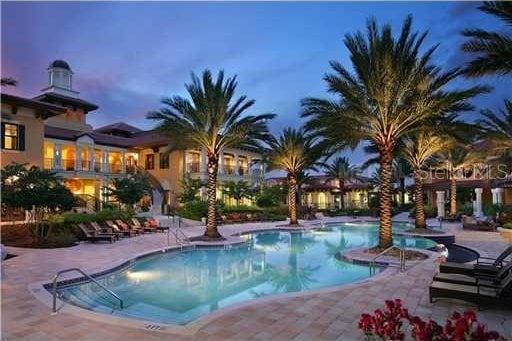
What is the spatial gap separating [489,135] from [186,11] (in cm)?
2004

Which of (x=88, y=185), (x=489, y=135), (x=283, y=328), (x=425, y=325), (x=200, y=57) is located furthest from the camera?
(x=88, y=185)

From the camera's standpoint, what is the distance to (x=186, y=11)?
12672mm

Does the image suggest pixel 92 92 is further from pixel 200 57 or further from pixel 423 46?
pixel 423 46

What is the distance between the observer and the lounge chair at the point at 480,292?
21.4 feet

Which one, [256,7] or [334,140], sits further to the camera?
[334,140]

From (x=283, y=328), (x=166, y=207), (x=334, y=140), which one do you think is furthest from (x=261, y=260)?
(x=166, y=207)

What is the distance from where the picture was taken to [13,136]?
24906 millimetres

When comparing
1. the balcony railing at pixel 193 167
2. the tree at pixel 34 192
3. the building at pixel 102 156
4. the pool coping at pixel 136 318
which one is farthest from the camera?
the balcony railing at pixel 193 167

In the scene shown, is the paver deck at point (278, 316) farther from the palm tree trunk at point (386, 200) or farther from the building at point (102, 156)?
the building at point (102, 156)

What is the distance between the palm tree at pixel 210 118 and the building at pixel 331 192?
105ft

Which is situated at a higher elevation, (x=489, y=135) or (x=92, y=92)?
(x=92, y=92)

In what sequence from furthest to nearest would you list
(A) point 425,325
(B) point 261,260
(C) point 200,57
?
(C) point 200,57
(B) point 261,260
(A) point 425,325

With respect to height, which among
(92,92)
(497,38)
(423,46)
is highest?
(92,92)

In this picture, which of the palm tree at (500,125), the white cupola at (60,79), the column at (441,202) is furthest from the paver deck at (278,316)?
the white cupola at (60,79)
